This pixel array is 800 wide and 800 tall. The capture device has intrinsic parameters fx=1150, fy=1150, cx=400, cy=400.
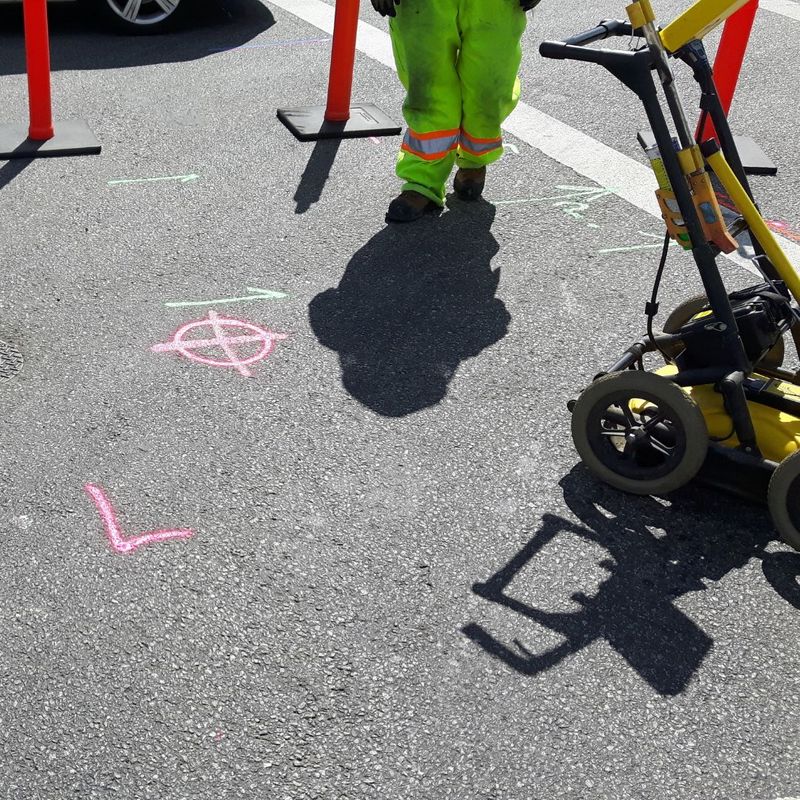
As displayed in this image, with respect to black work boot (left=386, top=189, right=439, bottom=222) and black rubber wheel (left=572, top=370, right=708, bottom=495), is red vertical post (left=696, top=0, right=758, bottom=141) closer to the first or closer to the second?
black work boot (left=386, top=189, right=439, bottom=222)

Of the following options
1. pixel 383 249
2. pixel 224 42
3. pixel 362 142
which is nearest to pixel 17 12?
pixel 224 42

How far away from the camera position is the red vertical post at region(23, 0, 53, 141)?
584 cm

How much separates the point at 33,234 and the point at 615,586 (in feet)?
10.5

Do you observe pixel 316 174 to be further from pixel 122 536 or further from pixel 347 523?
pixel 122 536

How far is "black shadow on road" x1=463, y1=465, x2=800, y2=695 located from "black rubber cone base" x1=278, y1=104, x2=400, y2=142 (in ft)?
10.6

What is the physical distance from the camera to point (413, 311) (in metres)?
4.66

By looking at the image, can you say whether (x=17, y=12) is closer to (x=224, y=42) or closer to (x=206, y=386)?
(x=224, y=42)

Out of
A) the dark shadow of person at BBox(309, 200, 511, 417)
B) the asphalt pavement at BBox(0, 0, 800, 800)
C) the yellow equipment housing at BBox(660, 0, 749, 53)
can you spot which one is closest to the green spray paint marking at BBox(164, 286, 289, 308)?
the asphalt pavement at BBox(0, 0, 800, 800)

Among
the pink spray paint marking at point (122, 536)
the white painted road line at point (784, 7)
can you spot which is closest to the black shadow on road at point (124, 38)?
the white painted road line at point (784, 7)

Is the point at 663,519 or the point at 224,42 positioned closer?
the point at 663,519

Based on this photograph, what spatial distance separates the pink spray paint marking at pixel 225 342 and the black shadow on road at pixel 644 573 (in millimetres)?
→ 1301

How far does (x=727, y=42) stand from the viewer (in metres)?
6.07

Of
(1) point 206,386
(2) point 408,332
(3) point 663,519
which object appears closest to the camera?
(3) point 663,519

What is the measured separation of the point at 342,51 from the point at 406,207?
151cm
